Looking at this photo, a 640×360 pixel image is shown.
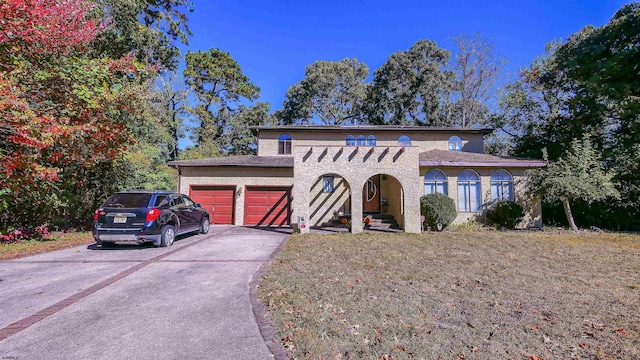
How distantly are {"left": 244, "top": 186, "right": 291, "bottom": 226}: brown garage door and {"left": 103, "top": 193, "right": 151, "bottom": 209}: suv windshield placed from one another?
6.93 m

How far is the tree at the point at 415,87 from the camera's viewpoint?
31375 millimetres

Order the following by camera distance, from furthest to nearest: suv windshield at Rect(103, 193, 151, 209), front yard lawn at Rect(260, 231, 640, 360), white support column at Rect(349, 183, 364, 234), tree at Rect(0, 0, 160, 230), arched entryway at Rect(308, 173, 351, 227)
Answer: arched entryway at Rect(308, 173, 351, 227) < white support column at Rect(349, 183, 364, 234) < suv windshield at Rect(103, 193, 151, 209) < tree at Rect(0, 0, 160, 230) < front yard lawn at Rect(260, 231, 640, 360)

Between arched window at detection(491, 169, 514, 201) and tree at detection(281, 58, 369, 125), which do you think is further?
tree at detection(281, 58, 369, 125)

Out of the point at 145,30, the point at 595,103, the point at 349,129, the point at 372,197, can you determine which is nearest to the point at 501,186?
the point at 372,197

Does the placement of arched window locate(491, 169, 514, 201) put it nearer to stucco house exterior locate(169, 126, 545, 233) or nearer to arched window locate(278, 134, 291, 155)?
stucco house exterior locate(169, 126, 545, 233)

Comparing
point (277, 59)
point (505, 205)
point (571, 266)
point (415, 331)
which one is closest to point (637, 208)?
point (505, 205)

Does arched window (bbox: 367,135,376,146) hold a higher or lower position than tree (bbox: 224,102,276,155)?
lower

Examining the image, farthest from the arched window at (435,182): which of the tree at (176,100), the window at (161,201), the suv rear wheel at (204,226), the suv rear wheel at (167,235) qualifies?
the tree at (176,100)

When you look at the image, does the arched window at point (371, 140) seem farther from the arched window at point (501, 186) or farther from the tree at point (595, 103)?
the tree at point (595, 103)

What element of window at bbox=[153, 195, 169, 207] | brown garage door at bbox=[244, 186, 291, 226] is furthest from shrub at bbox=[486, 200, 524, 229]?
window at bbox=[153, 195, 169, 207]

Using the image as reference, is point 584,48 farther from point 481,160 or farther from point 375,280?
point 375,280

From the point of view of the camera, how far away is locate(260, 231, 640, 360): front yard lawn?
10.4 feet

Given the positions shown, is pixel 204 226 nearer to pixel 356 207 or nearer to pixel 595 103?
pixel 356 207

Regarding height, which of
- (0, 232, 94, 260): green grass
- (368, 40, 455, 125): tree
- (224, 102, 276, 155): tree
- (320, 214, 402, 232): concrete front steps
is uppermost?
(368, 40, 455, 125): tree
